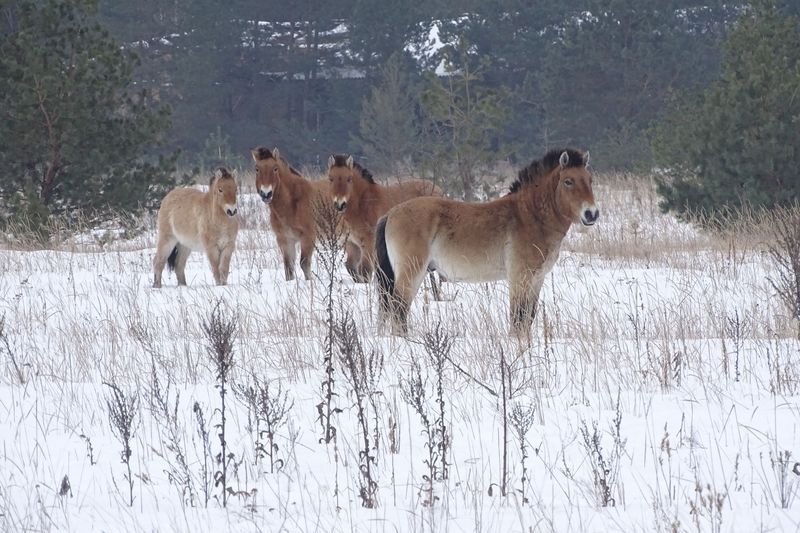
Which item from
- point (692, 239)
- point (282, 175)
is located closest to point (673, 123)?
point (692, 239)

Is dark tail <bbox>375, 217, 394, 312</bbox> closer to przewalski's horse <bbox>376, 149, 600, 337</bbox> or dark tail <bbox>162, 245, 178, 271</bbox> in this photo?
przewalski's horse <bbox>376, 149, 600, 337</bbox>

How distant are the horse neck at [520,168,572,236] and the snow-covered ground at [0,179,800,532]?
73 centimetres

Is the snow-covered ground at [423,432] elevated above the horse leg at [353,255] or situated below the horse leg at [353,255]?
below

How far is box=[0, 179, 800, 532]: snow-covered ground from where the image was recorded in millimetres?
4102

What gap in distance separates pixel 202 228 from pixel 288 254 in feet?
4.01

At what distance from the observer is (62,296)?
33.6 feet

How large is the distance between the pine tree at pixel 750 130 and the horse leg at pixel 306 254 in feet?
19.5

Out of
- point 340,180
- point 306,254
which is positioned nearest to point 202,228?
point 306,254

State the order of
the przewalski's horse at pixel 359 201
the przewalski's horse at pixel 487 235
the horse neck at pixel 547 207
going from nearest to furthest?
the przewalski's horse at pixel 487 235, the horse neck at pixel 547 207, the przewalski's horse at pixel 359 201

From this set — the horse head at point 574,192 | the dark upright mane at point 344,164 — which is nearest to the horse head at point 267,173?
the dark upright mane at point 344,164

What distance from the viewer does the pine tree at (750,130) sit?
14734mm

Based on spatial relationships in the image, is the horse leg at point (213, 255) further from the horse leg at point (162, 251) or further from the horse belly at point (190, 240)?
the horse leg at point (162, 251)

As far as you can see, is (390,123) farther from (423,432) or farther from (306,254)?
(423,432)

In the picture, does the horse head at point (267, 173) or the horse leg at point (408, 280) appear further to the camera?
the horse head at point (267, 173)
